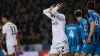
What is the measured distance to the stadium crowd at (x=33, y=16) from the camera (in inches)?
871

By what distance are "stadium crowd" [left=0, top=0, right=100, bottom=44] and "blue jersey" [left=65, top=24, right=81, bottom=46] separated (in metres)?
7.17

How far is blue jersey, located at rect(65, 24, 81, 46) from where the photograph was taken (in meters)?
14.0

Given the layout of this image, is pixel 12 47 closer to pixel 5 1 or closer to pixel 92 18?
pixel 92 18

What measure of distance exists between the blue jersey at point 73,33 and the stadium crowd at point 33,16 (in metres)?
7.17

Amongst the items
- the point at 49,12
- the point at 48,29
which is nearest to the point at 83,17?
the point at 49,12

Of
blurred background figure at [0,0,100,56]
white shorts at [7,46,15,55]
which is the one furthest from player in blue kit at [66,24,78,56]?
blurred background figure at [0,0,100,56]

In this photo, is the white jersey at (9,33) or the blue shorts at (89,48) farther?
the white jersey at (9,33)

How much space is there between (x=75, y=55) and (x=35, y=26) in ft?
31.2

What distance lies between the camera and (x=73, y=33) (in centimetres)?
1405

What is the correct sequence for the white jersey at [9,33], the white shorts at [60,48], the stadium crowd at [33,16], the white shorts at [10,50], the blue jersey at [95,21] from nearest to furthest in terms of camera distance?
the blue jersey at [95,21], the white shorts at [60,48], the white jersey at [9,33], the white shorts at [10,50], the stadium crowd at [33,16]

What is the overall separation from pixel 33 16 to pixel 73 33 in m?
10.7

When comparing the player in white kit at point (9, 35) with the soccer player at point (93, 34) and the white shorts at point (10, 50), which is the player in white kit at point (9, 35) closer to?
the white shorts at point (10, 50)

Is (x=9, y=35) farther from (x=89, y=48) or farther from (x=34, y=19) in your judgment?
(x=34, y=19)

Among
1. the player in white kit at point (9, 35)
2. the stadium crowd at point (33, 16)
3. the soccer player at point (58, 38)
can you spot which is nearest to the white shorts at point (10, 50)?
the player in white kit at point (9, 35)
